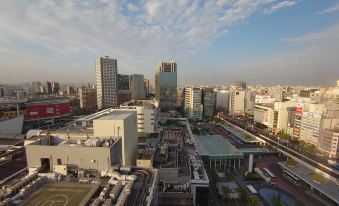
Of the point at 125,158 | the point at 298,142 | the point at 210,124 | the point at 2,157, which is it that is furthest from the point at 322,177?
the point at 2,157

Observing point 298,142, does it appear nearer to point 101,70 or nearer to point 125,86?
point 101,70

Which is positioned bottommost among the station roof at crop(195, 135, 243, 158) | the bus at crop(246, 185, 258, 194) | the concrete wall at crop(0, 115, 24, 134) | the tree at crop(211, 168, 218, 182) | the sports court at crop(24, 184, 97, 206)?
the bus at crop(246, 185, 258, 194)

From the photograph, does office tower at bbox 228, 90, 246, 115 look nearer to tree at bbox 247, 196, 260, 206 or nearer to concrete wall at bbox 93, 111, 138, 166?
tree at bbox 247, 196, 260, 206

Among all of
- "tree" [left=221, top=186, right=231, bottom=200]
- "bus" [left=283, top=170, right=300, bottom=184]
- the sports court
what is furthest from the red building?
"bus" [left=283, top=170, right=300, bottom=184]

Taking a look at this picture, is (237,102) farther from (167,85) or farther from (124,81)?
(124,81)

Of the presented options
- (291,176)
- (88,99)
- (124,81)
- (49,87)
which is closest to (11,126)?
(88,99)

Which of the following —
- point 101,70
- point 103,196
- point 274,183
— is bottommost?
point 274,183

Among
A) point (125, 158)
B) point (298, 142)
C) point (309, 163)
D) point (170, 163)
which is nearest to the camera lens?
point (125, 158)
